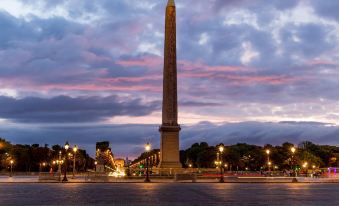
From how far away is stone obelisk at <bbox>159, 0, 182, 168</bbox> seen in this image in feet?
181

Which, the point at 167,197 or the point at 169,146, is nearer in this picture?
the point at 167,197

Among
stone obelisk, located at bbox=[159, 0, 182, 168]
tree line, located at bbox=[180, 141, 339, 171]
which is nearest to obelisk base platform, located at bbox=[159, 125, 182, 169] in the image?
stone obelisk, located at bbox=[159, 0, 182, 168]

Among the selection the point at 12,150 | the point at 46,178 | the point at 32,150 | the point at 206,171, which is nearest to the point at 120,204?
the point at 46,178

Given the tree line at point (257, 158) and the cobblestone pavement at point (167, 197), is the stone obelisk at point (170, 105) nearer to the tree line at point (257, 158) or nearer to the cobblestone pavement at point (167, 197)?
the cobblestone pavement at point (167, 197)

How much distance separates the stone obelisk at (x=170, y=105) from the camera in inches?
2178

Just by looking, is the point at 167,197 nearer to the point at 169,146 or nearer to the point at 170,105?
the point at 169,146

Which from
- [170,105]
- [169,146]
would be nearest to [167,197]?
[169,146]

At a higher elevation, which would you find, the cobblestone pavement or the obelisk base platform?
the obelisk base platform

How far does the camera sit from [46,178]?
54781mm

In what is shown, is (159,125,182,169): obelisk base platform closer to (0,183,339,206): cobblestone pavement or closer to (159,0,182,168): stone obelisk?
(159,0,182,168): stone obelisk

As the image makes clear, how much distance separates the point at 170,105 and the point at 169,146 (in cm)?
451

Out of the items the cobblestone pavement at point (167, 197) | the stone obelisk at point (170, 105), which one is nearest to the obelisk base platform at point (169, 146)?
the stone obelisk at point (170, 105)

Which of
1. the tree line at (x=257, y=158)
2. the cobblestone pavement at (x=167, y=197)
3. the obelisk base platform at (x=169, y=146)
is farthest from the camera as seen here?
the tree line at (x=257, y=158)

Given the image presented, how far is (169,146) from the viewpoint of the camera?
5531 cm
